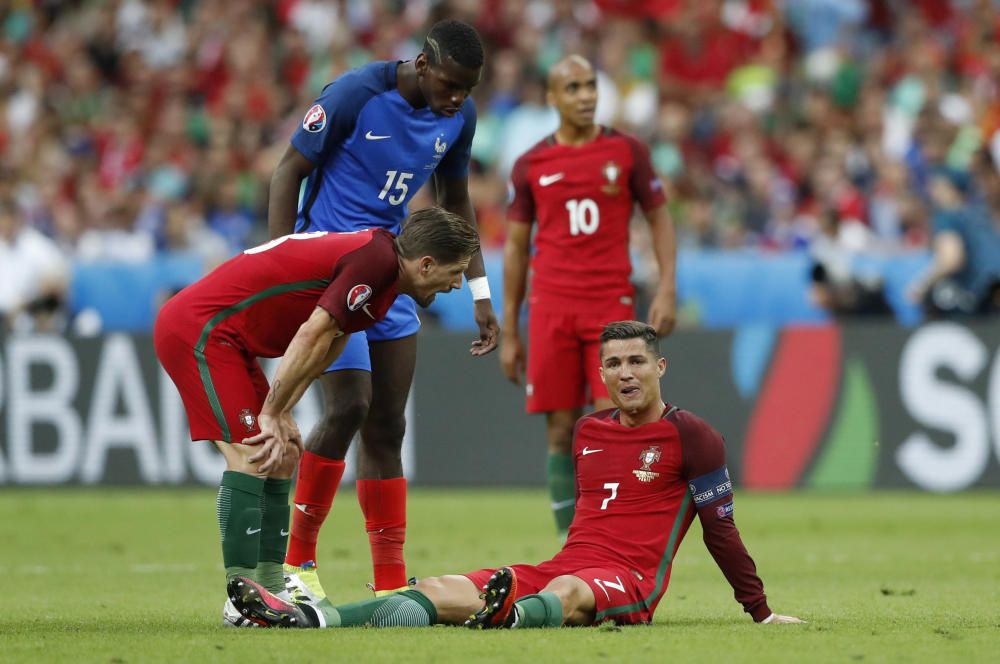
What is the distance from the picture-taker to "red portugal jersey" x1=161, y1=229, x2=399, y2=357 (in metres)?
6.42

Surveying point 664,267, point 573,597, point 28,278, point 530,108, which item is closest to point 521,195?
point 664,267

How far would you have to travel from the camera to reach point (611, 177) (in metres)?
9.24

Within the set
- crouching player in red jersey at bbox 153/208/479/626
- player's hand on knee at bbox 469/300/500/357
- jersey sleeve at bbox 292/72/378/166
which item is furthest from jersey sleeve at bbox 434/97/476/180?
crouching player in red jersey at bbox 153/208/479/626

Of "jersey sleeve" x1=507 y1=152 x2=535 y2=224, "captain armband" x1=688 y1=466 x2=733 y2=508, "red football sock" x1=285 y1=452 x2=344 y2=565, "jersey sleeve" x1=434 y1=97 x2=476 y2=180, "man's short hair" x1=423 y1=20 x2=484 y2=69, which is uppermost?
"man's short hair" x1=423 y1=20 x2=484 y2=69

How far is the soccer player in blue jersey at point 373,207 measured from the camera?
7316 mm

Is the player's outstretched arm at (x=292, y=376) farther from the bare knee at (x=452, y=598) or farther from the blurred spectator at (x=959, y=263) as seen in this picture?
the blurred spectator at (x=959, y=263)

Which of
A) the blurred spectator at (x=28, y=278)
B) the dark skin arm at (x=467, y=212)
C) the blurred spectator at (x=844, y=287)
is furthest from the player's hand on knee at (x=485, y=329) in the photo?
the blurred spectator at (x=28, y=278)

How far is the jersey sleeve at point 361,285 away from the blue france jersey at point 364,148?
1.13 m

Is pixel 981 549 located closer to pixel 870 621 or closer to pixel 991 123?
pixel 870 621

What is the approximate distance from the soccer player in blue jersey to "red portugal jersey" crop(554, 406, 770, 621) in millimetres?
900

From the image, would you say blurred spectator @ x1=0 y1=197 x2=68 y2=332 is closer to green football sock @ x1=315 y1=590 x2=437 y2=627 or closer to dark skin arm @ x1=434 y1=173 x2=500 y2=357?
dark skin arm @ x1=434 y1=173 x2=500 y2=357

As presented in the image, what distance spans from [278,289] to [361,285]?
44 cm

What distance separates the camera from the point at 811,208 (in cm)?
1733

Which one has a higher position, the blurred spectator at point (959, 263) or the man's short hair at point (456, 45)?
the man's short hair at point (456, 45)
